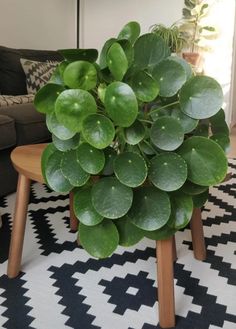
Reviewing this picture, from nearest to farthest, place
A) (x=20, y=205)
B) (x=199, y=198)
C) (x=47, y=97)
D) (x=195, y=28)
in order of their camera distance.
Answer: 1. (x=47, y=97)
2. (x=199, y=198)
3. (x=20, y=205)
4. (x=195, y=28)

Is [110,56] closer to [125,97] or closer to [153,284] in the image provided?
[125,97]

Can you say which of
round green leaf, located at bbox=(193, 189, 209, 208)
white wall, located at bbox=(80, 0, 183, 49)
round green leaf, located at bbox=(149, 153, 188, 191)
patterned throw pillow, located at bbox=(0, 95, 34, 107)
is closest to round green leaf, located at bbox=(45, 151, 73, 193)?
round green leaf, located at bbox=(149, 153, 188, 191)

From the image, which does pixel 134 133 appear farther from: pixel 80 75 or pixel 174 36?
pixel 174 36

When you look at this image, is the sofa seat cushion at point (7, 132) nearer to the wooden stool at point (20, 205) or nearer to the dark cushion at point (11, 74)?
the wooden stool at point (20, 205)

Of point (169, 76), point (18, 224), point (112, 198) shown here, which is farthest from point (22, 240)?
point (169, 76)

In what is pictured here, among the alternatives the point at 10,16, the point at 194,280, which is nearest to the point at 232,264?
the point at 194,280

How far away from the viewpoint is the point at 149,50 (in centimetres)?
88

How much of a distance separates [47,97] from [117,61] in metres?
0.19

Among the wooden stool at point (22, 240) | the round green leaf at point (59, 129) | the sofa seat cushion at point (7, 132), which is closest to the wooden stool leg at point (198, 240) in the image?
the wooden stool at point (22, 240)

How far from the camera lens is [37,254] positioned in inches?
54.0

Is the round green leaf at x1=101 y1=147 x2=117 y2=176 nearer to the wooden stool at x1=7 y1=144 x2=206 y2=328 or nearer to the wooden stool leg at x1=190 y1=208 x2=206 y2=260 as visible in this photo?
the wooden stool at x1=7 y1=144 x2=206 y2=328

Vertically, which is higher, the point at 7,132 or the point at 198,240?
the point at 7,132

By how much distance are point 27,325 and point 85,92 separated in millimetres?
656

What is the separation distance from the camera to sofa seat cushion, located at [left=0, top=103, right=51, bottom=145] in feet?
6.13
